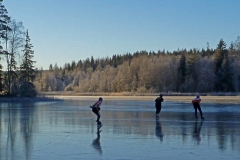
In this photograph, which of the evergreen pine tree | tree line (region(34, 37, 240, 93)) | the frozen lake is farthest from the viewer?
tree line (region(34, 37, 240, 93))

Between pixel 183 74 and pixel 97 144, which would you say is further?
pixel 183 74

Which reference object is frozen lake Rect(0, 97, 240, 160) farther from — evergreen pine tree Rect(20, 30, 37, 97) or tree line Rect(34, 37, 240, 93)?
tree line Rect(34, 37, 240, 93)

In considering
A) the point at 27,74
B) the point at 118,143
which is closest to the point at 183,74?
the point at 27,74

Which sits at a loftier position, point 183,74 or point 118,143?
point 183,74

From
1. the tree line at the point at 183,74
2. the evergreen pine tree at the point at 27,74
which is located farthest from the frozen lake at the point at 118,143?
the tree line at the point at 183,74

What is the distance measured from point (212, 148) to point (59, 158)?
4.62m

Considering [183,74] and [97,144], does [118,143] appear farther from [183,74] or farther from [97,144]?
[183,74]

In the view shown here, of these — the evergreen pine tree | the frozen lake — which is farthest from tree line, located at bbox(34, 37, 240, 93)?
the frozen lake

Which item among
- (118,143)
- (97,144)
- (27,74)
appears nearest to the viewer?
(97,144)

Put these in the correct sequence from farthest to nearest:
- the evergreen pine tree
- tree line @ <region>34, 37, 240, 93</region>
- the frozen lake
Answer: tree line @ <region>34, 37, 240, 93</region>
the evergreen pine tree
the frozen lake

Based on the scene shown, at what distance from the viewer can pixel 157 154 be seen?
32.7 ft

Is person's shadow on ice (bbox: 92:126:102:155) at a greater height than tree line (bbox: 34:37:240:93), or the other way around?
tree line (bbox: 34:37:240:93)

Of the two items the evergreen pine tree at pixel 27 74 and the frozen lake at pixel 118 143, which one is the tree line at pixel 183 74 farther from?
the frozen lake at pixel 118 143

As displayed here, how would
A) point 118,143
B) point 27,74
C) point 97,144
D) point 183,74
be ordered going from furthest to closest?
1. point 183,74
2. point 27,74
3. point 118,143
4. point 97,144
